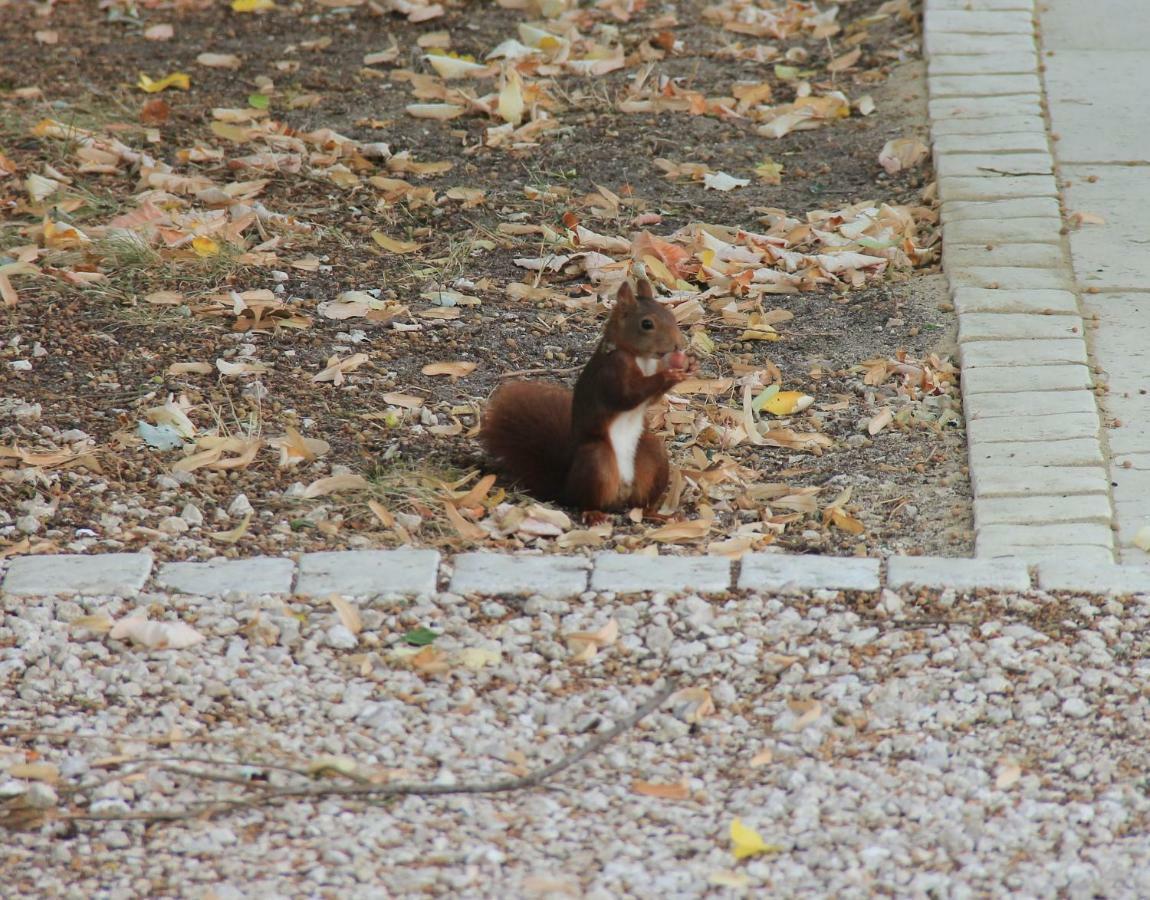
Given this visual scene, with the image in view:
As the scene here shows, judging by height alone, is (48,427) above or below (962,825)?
below

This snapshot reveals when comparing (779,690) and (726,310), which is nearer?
(779,690)

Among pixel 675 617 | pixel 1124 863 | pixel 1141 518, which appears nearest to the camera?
pixel 1124 863

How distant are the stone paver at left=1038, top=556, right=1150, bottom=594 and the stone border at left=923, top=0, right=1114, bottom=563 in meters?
0.04

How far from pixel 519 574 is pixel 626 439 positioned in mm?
544

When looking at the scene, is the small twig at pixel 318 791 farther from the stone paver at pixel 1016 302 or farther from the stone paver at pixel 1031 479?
the stone paver at pixel 1016 302

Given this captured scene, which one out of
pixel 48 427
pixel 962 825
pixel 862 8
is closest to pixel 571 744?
pixel 962 825

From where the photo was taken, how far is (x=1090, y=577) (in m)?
3.88

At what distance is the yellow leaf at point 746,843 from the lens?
300 centimetres

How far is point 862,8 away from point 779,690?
5.52 meters

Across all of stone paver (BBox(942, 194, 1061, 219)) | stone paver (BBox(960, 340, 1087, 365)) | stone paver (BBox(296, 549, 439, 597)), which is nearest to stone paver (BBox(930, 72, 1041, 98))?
stone paver (BBox(942, 194, 1061, 219))

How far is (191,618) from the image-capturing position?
3.78 m

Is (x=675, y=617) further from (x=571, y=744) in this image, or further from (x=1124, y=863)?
(x=1124, y=863)

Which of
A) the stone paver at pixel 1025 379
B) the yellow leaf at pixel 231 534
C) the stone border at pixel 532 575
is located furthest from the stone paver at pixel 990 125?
the yellow leaf at pixel 231 534

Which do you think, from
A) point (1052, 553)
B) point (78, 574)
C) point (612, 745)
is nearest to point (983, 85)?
point (1052, 553)
